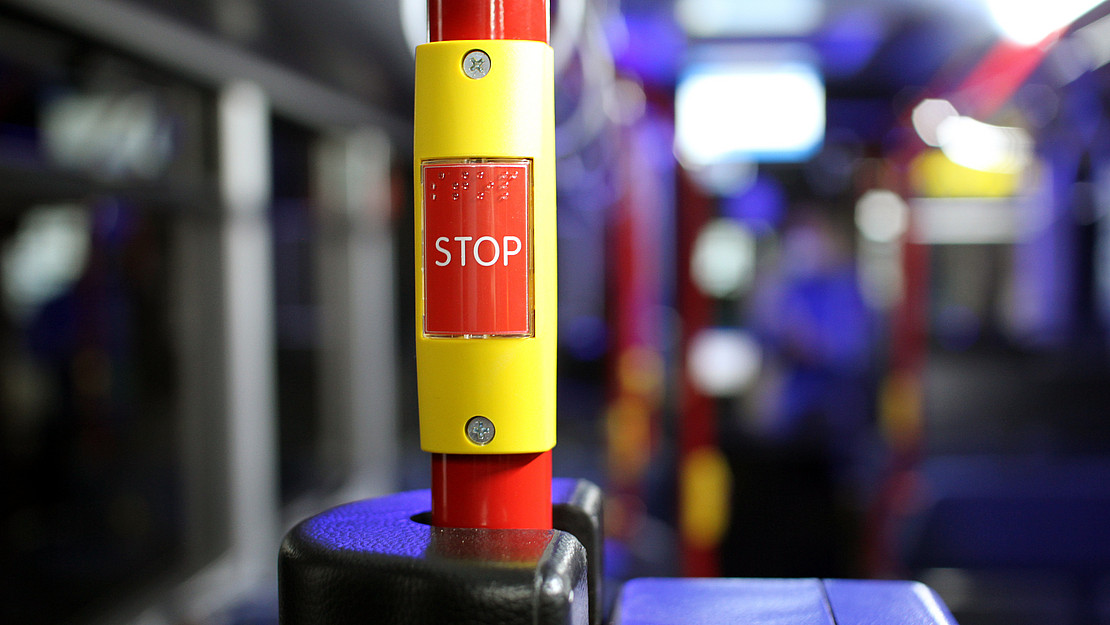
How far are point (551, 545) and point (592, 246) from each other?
5376 mm

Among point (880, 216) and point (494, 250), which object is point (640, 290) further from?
point (494, 250)

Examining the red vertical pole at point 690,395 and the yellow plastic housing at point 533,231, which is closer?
the yellow plastic housing at point 533,231

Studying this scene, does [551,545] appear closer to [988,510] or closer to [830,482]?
[988,510]

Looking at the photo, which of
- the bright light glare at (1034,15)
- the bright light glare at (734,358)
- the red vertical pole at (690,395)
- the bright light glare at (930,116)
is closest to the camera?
the bright light glare at (1034,15)

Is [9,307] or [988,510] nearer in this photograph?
[988,510]

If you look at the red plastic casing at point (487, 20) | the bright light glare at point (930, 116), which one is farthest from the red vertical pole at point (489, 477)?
the bright light glare at point (930, 116)

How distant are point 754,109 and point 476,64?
2.46 metres

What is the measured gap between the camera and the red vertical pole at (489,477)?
42 cm

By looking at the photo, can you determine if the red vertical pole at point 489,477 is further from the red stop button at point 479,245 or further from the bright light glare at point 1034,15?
the bright light glare at point 1034,15

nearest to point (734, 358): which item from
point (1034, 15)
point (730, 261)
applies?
point (730, 261)

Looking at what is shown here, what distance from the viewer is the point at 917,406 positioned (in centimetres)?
340

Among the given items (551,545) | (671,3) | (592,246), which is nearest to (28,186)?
(671,3)

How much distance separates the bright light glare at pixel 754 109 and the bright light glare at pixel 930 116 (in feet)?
2.09

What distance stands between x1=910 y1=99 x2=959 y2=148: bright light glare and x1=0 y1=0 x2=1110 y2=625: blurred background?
0.01 meters
